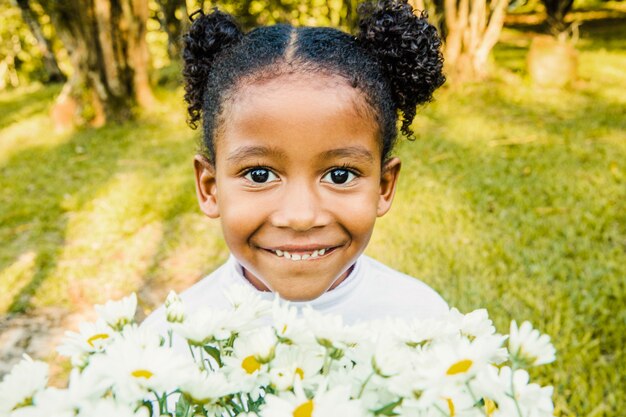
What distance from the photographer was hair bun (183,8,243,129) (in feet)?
5.94

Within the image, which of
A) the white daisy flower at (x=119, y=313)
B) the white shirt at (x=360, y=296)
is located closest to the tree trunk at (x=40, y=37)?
the white shirt at (x=360, y=296)

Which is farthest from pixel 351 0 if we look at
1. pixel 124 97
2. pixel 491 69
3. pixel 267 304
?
pixel 267 304

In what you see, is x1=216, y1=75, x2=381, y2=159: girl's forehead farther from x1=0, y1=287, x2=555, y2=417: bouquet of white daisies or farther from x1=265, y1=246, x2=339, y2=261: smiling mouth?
x1=0, y1=287, x2=555, y2=417: bouquet of white daisies

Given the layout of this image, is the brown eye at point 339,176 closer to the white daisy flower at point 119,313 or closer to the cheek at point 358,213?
the cheek at point 358,213

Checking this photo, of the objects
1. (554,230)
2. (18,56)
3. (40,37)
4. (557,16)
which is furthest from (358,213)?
(18,56)

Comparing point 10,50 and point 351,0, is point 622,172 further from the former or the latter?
point 10,50

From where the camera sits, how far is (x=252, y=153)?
1.36m

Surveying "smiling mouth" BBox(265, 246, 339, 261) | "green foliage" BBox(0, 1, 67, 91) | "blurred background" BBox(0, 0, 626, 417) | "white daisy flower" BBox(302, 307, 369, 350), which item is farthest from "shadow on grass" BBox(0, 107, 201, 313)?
"green foliage" BBox(0, 1, 67, 91)

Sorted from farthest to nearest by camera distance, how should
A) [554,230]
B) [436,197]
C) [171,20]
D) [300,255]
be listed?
1. [171,20]
2. [436,197]
3. [554,230]
4. [300,255]

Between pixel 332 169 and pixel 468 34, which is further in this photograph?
pixel 468 34

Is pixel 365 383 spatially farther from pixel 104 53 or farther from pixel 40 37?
pixel 40 37

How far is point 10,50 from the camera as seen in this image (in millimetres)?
19156

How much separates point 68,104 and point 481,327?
23.9 feet

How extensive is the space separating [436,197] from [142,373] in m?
3.67
